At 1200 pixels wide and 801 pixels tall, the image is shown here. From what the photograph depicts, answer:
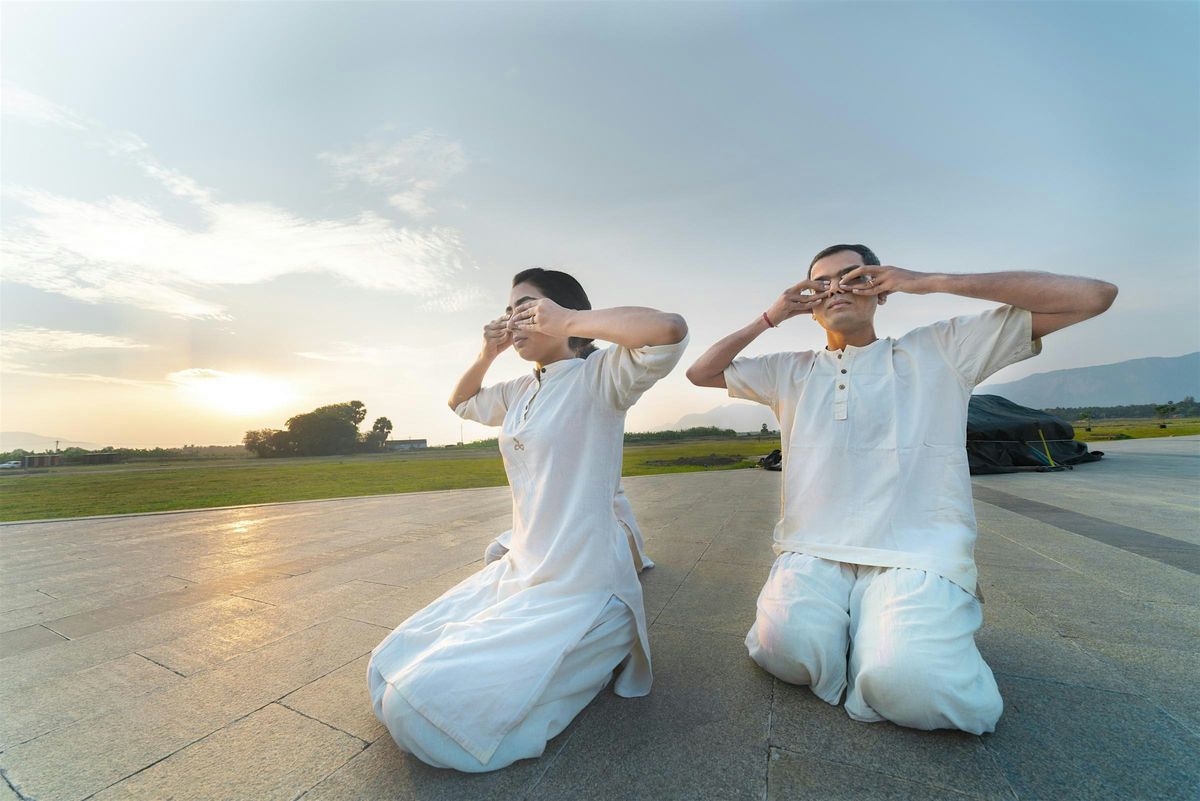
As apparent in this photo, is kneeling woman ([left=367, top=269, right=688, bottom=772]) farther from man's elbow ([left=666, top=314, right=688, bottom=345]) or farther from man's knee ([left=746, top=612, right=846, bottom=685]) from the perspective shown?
man's knee ([left=746, top=612, right=846, bottom=685])

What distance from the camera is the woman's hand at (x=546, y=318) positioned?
211cm

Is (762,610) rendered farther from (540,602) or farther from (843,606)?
(540,602)

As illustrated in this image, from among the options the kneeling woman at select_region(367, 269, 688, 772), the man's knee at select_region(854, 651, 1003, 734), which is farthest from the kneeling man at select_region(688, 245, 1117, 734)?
the kneeling woman at select_region(367, 269, 688, 772)

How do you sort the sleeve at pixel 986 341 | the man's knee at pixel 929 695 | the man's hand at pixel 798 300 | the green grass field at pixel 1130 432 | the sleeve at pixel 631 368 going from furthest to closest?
1. the green grass field at pixel 1130 432
2. the man's hand at pixel 798 300
3. the sleeve at pixel 986 341
4. the sleeve at pixel 631 368
5. the man's knee at pixel 929 695

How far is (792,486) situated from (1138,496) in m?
10.2

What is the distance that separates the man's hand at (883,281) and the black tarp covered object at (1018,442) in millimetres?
13739

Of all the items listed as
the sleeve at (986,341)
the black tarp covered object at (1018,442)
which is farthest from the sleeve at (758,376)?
the black tarp covered object at (1018,442)

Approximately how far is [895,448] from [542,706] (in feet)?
6.55

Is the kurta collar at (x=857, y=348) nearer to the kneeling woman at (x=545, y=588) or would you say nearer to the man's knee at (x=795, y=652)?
the kneeling woman at (x=545, y=588)

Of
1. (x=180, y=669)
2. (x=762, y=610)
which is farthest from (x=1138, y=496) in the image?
(x=180, y=669)

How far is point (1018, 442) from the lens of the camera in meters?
13.7

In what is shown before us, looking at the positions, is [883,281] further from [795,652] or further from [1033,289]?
[795,652]

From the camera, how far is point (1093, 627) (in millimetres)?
2955

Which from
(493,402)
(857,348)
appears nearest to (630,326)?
(493,402)
